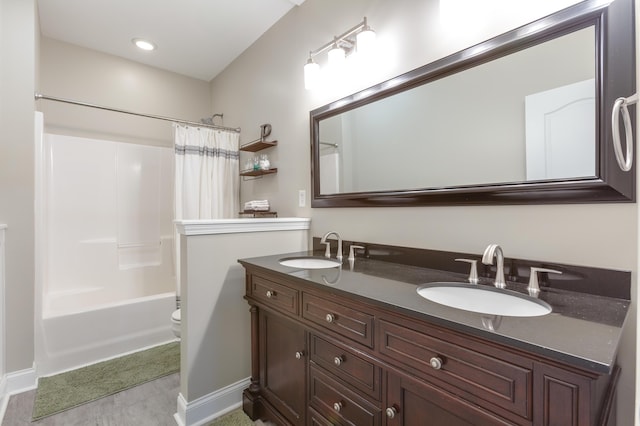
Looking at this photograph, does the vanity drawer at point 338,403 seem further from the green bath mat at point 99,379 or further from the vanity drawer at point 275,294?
the green bath mat at point 99,379

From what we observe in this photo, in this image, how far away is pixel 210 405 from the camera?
171cm

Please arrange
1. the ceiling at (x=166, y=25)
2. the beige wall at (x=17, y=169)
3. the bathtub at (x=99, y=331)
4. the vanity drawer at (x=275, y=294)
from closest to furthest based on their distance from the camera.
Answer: the vanity drawer at (x=275, y=294), the beige wall at (x=17, y=169), the bathtub at (x=99, y=331), the ceiling at (x=166, y=25)

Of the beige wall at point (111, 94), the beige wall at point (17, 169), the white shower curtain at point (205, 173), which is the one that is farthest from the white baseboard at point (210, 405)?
the beige wall at point (111, 94)

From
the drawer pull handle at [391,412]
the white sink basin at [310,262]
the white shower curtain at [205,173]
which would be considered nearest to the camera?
the drawer pull handle at [391,412]

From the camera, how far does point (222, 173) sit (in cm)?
280

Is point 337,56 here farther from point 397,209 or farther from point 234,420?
point 234,420

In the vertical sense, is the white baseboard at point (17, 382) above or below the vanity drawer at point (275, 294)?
below

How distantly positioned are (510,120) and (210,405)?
6.71 feet

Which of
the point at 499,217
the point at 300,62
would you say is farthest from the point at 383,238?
the point at 300,62

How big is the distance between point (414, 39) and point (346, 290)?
128cm

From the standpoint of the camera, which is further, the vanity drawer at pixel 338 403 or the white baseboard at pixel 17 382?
the white baseboard at pixel 17 382

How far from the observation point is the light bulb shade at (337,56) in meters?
1.81

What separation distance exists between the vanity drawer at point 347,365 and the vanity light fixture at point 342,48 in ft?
4.97

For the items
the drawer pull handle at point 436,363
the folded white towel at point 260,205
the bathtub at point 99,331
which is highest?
the folded white towel at point 260,205
